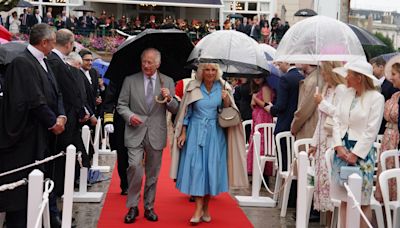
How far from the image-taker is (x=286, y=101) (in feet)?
31.0

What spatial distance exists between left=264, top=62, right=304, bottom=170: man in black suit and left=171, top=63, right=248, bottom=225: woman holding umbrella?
141 cm

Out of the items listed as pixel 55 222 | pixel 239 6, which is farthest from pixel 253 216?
pixel 239 6

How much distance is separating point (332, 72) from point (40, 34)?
3.01m

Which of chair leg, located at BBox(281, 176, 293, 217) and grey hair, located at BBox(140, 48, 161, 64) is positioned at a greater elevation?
grey hair, located at BBox(140, 48, 161, 64)

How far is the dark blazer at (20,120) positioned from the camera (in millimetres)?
6512

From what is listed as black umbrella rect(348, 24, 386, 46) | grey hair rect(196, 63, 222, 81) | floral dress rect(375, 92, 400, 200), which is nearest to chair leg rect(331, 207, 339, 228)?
floral dress rect(375, 92, 400, 200)

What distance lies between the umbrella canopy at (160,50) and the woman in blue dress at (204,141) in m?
0.42

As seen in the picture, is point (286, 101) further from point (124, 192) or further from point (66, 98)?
point (66, 98)

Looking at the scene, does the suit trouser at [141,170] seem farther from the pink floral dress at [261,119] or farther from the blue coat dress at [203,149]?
the pink floral dress at [261,119]

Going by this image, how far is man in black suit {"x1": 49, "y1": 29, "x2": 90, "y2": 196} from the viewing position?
7723mm

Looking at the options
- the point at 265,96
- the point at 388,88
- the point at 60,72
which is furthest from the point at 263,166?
the point at 60,72

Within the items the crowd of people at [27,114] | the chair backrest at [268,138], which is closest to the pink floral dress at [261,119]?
the chair backrest at [268,138]

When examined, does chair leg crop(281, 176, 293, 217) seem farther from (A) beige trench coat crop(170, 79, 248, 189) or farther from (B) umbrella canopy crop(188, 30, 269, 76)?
(B) umbrella canopy crop(188, 30, 269, 76)

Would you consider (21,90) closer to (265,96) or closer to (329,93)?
(329,93)
